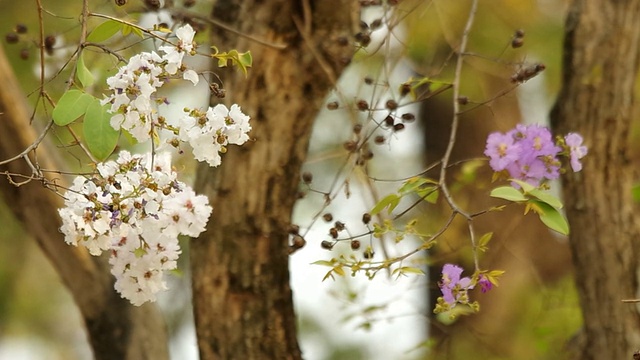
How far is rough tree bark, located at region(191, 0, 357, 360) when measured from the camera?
1.92 metres

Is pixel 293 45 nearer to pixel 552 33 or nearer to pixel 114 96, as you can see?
pixel 114 96

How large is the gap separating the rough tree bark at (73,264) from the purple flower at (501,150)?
3.37ft

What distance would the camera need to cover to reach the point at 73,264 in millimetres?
2223

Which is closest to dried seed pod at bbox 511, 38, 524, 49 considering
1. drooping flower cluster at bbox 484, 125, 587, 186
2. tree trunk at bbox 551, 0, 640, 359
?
drooping flower cluster at bbox 484, 125, 587, 186

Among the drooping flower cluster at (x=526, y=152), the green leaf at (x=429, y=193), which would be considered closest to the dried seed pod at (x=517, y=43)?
the drooping flower cluster at (x=526, y=152)

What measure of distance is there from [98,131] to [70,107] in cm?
5

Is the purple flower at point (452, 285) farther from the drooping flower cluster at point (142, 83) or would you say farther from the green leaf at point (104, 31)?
the green leaf at point (104, 31)

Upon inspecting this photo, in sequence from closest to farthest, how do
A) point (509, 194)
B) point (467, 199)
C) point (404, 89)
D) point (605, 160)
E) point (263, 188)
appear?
1. point (509, 194)
2. point (404, 89)
3. point (263, 188)
4. point (605, 160)
5. point (467, 199)

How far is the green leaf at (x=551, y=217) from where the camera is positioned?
54.7 inches

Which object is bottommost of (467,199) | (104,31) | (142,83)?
(142,83)

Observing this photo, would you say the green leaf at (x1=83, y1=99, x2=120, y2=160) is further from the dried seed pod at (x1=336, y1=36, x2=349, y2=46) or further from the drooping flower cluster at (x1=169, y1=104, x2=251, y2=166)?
the dried seed pod at (x1=336, y1=36, x2=349, y2=46)

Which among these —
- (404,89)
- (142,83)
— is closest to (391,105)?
(404,89)

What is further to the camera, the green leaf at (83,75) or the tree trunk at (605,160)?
the tree trunk at (605,160)

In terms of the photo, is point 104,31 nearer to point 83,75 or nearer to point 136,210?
point 83,75
